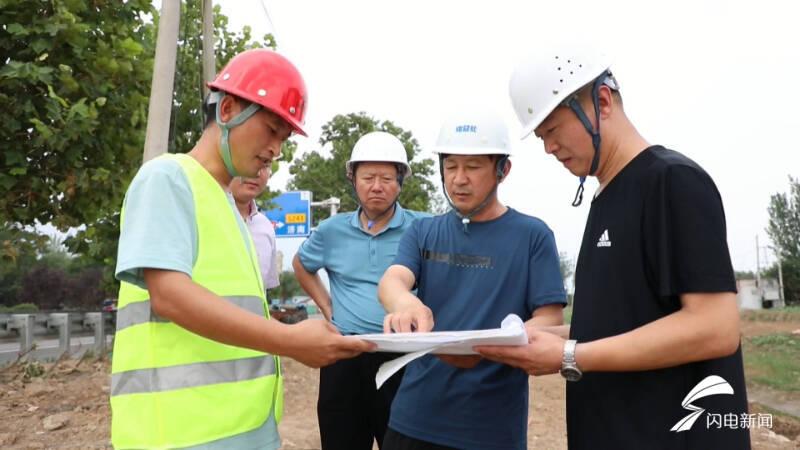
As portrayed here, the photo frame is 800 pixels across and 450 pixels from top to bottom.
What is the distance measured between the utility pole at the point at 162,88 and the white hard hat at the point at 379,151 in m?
1.76

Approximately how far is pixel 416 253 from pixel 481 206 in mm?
333

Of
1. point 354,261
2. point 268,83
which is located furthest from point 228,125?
point 354,261

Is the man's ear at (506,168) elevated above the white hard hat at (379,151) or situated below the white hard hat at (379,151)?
below

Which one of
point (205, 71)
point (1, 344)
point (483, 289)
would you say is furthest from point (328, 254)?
point (1, 344)

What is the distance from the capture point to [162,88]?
5.17 m

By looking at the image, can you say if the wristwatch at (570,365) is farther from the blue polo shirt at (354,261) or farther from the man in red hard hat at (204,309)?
the blue polo shirt at (354,261)

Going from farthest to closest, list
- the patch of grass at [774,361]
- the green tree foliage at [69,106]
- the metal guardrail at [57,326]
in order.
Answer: the metal guardrail at [57,326] < the patch of grass at [774,361] < the green tree foliage at [69,106]

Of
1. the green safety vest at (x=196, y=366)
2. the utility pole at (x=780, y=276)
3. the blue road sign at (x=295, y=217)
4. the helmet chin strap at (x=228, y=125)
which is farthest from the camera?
the utility pole at (x=780, y=276)

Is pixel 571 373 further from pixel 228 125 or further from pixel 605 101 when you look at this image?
pixel 228 125

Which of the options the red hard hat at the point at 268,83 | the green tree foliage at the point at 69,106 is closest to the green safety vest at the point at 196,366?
the red hard hat at the point at 268,83

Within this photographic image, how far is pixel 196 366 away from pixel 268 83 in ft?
2.91

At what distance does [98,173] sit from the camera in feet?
17.7

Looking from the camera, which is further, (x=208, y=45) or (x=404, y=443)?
(x=208, y=45)

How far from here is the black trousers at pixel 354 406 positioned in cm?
368
